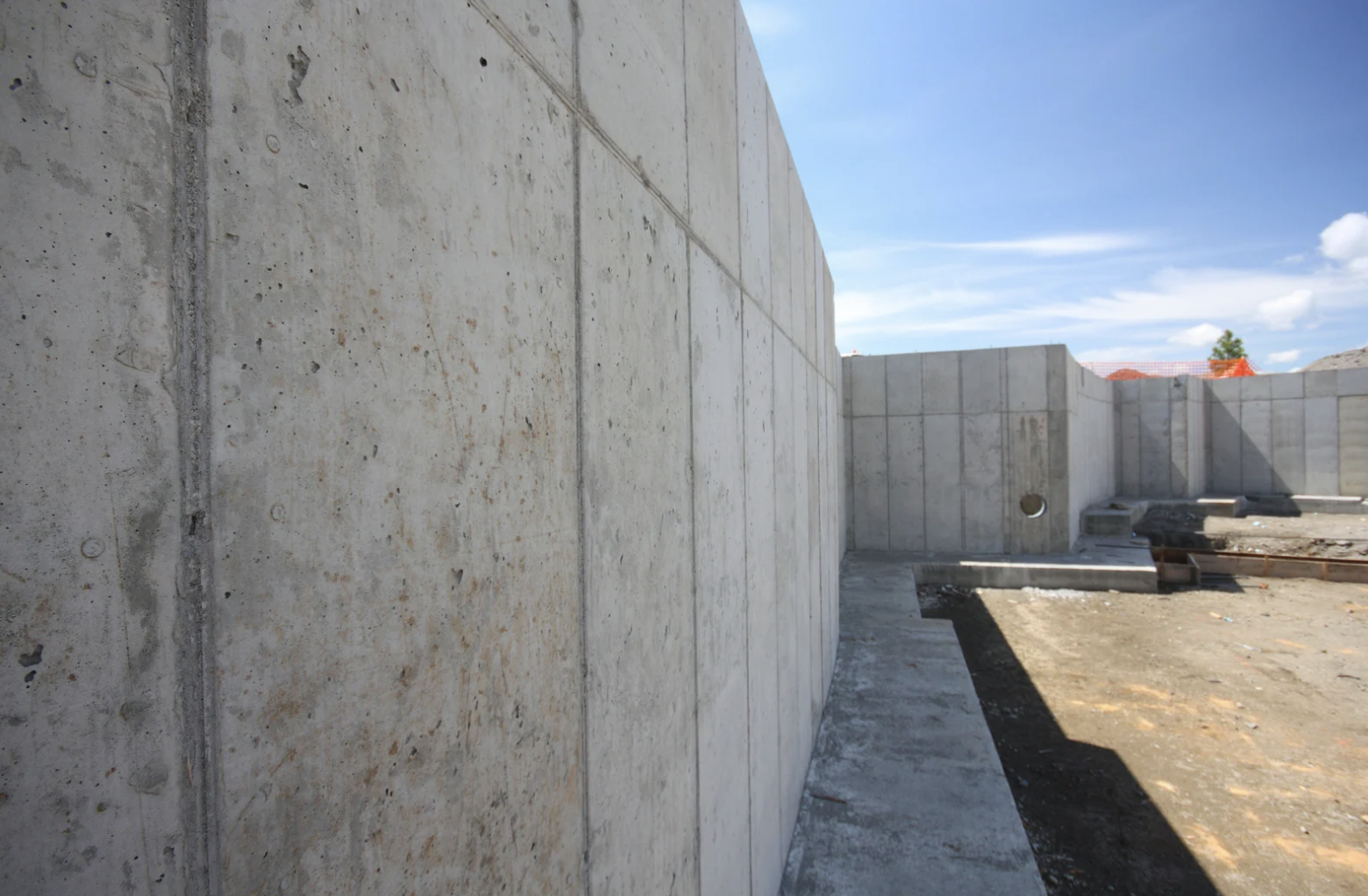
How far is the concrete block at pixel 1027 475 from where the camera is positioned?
41.6 feet

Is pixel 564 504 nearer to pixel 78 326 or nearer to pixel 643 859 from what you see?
pixel 78 326

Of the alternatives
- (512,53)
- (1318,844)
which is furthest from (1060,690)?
(512,53)

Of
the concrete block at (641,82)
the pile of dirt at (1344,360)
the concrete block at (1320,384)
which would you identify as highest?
the pile of dirt at (1344,360)

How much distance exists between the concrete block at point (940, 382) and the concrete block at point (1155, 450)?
10.3m

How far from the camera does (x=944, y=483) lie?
13219 mm

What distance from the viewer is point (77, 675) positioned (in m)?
0.60

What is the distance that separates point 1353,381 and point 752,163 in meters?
23.3

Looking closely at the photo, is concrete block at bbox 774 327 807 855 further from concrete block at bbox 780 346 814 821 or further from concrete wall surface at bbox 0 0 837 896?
concrete wall surface at bbox 0 0 837 896

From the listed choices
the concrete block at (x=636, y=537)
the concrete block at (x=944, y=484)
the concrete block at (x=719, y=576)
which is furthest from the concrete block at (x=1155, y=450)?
the concrete block at (x=636, y=537)

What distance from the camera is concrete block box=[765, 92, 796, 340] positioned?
373cm

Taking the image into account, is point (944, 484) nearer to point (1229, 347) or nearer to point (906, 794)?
point (906, 794)

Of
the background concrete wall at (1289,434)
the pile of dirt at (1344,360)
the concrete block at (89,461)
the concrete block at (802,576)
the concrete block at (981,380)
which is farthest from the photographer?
the pile of dirt at (1344,360)

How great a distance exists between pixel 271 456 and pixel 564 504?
2.20ft

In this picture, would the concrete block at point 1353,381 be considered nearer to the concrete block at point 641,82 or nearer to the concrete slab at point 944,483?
the concrete slab at point 944,483
